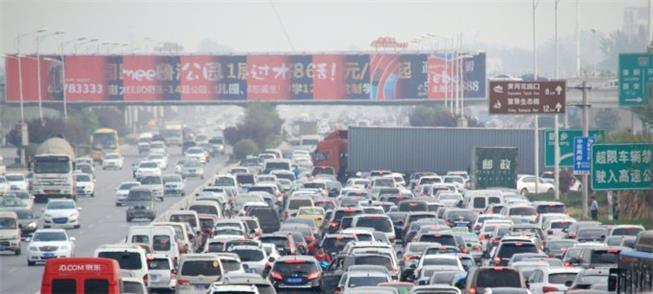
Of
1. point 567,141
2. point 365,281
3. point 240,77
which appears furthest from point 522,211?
point 240,77

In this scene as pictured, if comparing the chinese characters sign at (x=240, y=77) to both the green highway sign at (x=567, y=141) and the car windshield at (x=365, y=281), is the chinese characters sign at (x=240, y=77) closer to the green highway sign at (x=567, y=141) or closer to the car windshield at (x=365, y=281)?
the green highway sign at (x=567, y=141)

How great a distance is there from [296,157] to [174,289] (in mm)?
80464

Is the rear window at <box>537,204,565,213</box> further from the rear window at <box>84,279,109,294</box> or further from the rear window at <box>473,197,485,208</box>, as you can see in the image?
the rear window at <box>84,279,109,294</box>

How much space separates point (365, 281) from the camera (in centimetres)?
3909

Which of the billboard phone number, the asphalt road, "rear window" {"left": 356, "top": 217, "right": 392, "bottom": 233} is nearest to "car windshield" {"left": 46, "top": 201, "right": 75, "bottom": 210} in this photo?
the asphalt road

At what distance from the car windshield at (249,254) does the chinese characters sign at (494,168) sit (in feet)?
135

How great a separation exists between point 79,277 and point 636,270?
9534 millimetres

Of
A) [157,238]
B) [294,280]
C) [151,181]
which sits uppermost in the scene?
[157,238]

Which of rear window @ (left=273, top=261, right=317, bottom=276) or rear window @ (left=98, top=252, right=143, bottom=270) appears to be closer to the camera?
rear window @ (left=98, top=252, right=143, bottom=270)

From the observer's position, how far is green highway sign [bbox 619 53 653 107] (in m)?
66.4

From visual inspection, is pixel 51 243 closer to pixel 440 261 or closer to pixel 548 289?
pixel 440 261

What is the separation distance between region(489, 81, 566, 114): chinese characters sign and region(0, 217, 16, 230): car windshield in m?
20.0

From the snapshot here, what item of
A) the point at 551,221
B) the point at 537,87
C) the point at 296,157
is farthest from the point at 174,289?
the point at 296,157

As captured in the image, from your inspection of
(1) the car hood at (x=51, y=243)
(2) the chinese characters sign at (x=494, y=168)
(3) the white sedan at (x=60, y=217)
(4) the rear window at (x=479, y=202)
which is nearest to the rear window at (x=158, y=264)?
(1) the car hood at (x=51, y=243)
